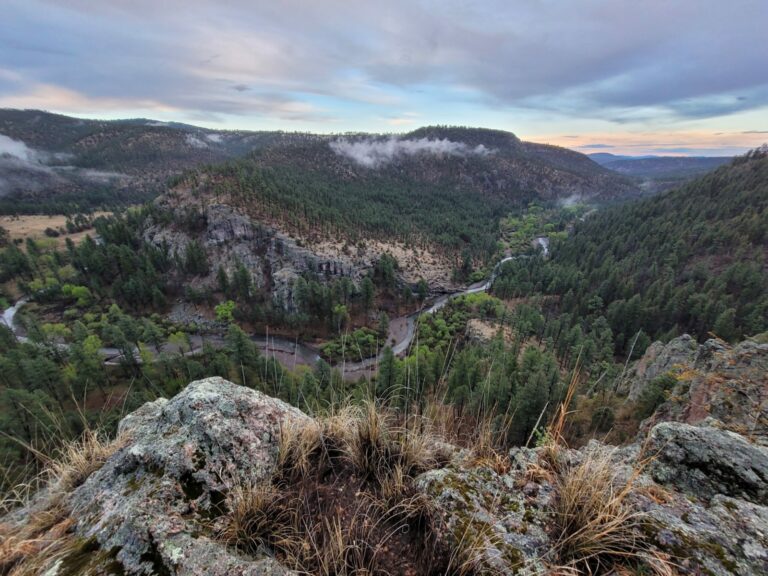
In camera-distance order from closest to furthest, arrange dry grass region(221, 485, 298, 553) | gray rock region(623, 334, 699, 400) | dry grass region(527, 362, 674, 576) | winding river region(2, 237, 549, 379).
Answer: dry grass region(527, 362, 674, 576) → dry grass region(221, 485, 298, 553) → gray rock region(623, 334, 699, 400) → winding river region(2, 237, 549, 379)

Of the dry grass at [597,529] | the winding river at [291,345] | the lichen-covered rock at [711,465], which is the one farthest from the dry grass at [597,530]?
the winding river at [291,345]

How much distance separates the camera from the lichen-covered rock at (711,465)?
3715 millimetres

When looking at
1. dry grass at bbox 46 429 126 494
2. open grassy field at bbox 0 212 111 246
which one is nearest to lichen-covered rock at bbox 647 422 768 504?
dry grass at bbox 46 429 126 494

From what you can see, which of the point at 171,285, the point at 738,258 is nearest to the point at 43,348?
the point at 171,285

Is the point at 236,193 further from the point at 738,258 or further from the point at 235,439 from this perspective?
the point at 738,258

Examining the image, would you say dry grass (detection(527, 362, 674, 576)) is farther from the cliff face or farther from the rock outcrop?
the rock outcrop

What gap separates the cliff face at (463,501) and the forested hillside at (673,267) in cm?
4527

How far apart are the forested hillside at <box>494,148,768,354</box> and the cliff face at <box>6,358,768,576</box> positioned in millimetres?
45266

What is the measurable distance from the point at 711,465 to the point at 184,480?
6.21 meters

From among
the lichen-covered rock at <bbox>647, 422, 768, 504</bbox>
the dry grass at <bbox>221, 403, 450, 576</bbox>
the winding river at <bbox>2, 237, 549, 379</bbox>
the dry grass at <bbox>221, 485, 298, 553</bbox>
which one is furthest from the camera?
the winding river at <bbox>2, 237, 549, 379</bbox>

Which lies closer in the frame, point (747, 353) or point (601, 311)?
point (747, 353)

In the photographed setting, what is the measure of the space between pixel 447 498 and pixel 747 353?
18073 mm

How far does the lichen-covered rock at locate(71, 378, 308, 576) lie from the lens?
249 centimetres

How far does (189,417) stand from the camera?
13.0 ft
